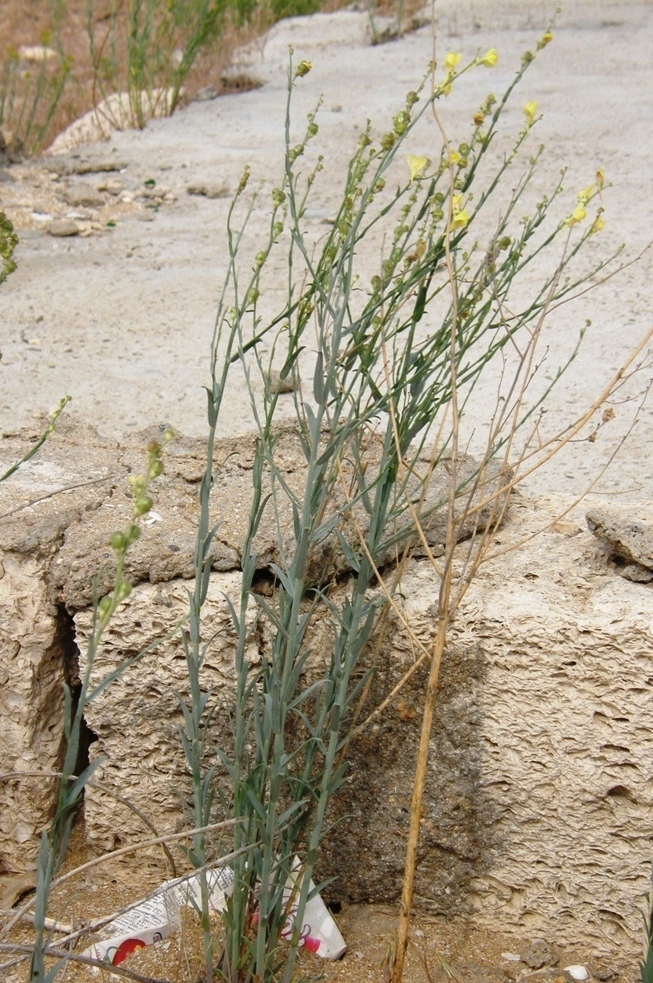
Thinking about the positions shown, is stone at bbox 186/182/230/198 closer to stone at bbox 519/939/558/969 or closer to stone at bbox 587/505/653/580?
stone at bbox 587/505/653/580

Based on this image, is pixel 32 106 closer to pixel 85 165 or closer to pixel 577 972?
pixel 85 165

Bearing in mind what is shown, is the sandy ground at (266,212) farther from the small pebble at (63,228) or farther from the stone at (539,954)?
the stone at (539,954)

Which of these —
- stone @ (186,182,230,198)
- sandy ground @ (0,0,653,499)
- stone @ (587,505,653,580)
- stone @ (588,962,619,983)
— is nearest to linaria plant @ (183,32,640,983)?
stone @ (587,505,653,580)

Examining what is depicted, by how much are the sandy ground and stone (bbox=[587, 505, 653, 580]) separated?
68 centimetres

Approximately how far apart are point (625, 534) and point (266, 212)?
12.0ft

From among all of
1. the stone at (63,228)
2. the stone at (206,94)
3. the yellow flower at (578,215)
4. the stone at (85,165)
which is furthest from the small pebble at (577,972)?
the stone at (206,94)

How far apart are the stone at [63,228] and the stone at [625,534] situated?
11.5ft

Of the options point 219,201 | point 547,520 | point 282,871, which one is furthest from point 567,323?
point 282,871

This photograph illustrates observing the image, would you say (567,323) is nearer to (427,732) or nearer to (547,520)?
(547,520)

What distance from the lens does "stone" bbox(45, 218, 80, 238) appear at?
496cm

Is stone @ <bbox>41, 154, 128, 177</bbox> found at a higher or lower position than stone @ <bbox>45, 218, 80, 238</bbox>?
higher

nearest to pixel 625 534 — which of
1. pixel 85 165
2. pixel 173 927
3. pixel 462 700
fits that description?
pixel 462 700

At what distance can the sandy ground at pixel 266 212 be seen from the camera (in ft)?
11.3

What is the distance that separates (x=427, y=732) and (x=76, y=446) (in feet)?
3.76
